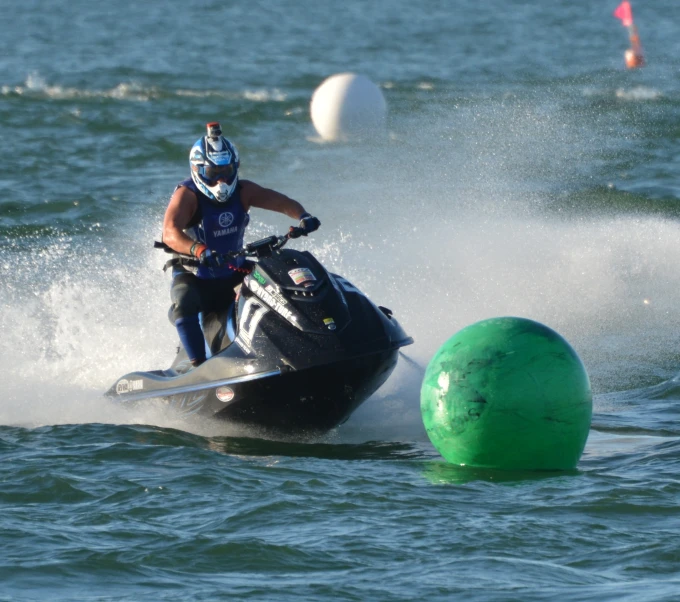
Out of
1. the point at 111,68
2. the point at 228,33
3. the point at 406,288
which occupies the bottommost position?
the point at 406,288

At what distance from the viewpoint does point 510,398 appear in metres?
6.41

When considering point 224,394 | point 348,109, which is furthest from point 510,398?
point 348,109

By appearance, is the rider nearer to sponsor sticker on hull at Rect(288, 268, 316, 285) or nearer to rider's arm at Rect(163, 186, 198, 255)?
rider's arm at Rect(163, 186, 198, 255)

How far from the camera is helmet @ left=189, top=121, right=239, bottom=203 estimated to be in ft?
25.9

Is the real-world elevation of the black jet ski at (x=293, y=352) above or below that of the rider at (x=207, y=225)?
below

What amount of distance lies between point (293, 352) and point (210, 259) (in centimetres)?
74

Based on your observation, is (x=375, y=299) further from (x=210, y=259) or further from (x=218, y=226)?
(x=210, y=259)

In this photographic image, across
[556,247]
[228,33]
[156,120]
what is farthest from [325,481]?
[228,33]

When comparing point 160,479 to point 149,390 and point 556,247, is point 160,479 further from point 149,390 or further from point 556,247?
point 556,247

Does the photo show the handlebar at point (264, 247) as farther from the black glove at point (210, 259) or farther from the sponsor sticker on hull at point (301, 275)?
the sponsor sticker on hull at point (301, 275)

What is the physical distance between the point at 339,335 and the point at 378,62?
24.6 metres

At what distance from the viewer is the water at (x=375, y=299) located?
17.7 feet

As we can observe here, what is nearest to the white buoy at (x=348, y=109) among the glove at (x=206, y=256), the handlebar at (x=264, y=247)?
the handlebar at (x=264, y=247)

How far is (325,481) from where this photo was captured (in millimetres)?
6535
